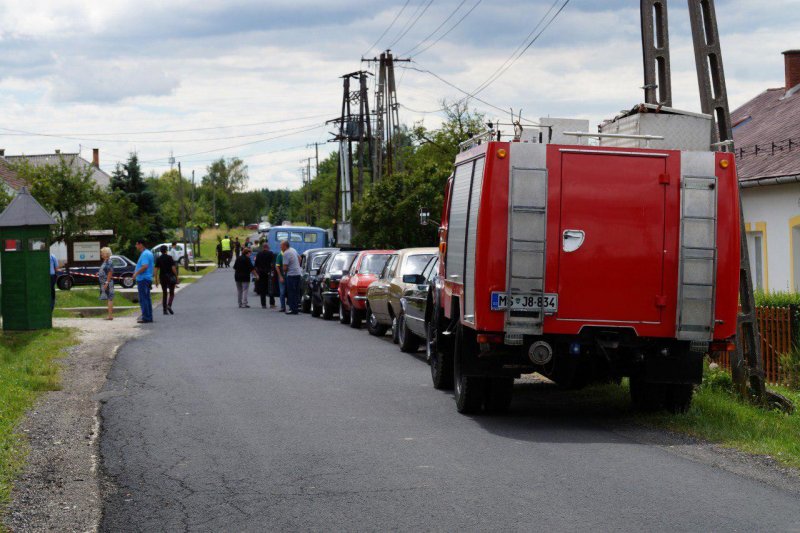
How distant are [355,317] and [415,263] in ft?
13.7

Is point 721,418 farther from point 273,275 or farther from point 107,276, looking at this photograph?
point 273,275

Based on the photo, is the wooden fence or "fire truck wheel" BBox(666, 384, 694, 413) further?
the wooden fence

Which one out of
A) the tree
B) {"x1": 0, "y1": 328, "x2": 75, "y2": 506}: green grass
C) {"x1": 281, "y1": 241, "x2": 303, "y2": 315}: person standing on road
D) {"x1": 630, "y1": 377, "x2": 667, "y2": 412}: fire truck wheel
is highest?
the tree

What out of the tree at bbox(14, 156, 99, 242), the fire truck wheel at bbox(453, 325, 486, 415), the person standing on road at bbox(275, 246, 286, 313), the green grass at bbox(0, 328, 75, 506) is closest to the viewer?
the green grass at bbox(0, 328, 75, 506)

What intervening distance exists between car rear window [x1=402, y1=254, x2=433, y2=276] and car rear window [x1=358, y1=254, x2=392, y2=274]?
401 cm

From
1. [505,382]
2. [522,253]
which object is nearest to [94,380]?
[505,382]

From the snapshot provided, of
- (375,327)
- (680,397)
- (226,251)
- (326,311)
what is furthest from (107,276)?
(226,251)

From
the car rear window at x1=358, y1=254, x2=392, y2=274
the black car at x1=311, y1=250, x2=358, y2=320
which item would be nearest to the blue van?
the black car at x1=311, y1=250, x2=358, y2=320

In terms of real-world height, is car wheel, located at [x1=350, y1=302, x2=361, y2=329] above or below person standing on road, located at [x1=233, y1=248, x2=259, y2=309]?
below

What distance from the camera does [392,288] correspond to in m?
20.4

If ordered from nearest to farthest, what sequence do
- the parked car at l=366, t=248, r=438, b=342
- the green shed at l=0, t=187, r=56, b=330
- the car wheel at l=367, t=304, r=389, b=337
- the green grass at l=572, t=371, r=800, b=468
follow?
1. the green grass at l=572, t=371, r=800, b=468
2. the parked car at l=366, t=248, r=438, b=342
3. the car wheel at l=367, t=304, r=389, b=337
4. the green shed at l=0, t=187, r=56, b=330

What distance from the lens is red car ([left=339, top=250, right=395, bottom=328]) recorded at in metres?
23.8

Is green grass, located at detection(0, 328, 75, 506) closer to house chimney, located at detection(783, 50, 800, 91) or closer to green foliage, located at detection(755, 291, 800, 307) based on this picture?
green foliage, located at detection(755, 291, 800, 307)

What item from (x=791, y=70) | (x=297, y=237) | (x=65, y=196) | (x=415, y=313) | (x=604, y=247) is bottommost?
(x=415, y=313)
